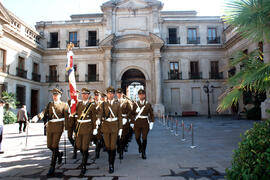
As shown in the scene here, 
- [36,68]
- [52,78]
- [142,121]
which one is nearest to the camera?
[142,121]

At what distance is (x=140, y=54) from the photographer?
25984mm

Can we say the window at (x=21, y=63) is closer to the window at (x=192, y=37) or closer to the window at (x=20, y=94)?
the window at (x=20, y=94)

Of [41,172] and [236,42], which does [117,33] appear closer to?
[236,42]

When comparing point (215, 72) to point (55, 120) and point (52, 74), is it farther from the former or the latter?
point (55, 120)

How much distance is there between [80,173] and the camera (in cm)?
470

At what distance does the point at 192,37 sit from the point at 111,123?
2570 centimetres

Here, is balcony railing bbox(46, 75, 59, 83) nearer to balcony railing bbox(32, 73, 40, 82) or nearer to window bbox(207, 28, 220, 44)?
balcony railing bbox(32, 73, 40, 82)

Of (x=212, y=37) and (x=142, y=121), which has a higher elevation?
(x=212, y=37)

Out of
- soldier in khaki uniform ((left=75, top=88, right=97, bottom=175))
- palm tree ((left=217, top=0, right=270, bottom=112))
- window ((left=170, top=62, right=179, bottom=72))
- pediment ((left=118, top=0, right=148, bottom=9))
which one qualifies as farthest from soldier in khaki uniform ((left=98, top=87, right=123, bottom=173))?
pediment ((left=118, top=0, right=148, bottom=9))

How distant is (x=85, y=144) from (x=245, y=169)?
147 inches

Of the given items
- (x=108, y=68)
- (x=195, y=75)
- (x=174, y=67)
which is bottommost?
(x=195, y=75)

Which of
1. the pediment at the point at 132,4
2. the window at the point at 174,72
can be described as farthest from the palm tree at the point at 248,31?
the pediment at the point at 132,4

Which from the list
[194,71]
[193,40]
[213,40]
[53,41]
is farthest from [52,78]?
[213,40]

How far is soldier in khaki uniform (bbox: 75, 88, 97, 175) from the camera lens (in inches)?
193
